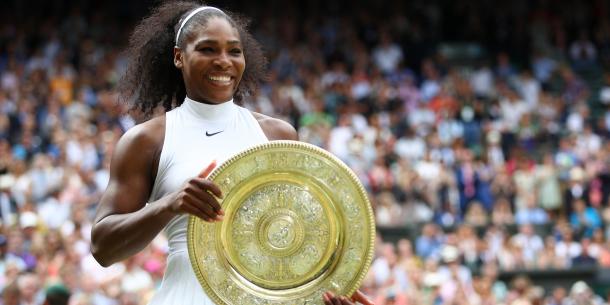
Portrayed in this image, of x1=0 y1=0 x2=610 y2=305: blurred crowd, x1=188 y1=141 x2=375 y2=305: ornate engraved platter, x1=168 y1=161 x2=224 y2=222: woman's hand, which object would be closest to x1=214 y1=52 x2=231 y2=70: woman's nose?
x1=188 y1=141 x2=375 y2=305: ornate engraved platter

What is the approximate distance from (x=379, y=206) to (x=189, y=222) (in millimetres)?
10870

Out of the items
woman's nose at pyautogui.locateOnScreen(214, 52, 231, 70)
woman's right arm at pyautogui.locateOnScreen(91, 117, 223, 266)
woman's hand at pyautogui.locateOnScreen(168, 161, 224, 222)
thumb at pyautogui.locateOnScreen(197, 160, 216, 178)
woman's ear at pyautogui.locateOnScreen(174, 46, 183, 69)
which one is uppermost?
woman's nose at pyautogui.locateOnScreen(214, 52, 231, 70)

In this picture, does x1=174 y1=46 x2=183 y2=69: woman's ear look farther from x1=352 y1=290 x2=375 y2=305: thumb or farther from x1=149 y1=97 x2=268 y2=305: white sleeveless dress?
x1=352 y1=290 x2=375 y2=305: thumb

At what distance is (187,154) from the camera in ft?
11.1

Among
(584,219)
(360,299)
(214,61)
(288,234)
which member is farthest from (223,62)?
(584,219)

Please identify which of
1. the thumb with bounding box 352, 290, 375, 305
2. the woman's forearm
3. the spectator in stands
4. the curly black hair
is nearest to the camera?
the woman's forearm

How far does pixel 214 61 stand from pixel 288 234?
598 mm

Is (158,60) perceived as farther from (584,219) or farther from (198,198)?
(584,219)

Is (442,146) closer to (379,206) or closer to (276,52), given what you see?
(379,206)

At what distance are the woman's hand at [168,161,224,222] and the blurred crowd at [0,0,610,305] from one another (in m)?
4.60

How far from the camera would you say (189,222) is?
10.2 ft

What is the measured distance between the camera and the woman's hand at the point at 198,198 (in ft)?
9.66

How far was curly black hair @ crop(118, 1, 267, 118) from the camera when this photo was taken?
375 centimetres

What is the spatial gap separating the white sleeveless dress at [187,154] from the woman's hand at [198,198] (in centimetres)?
30
